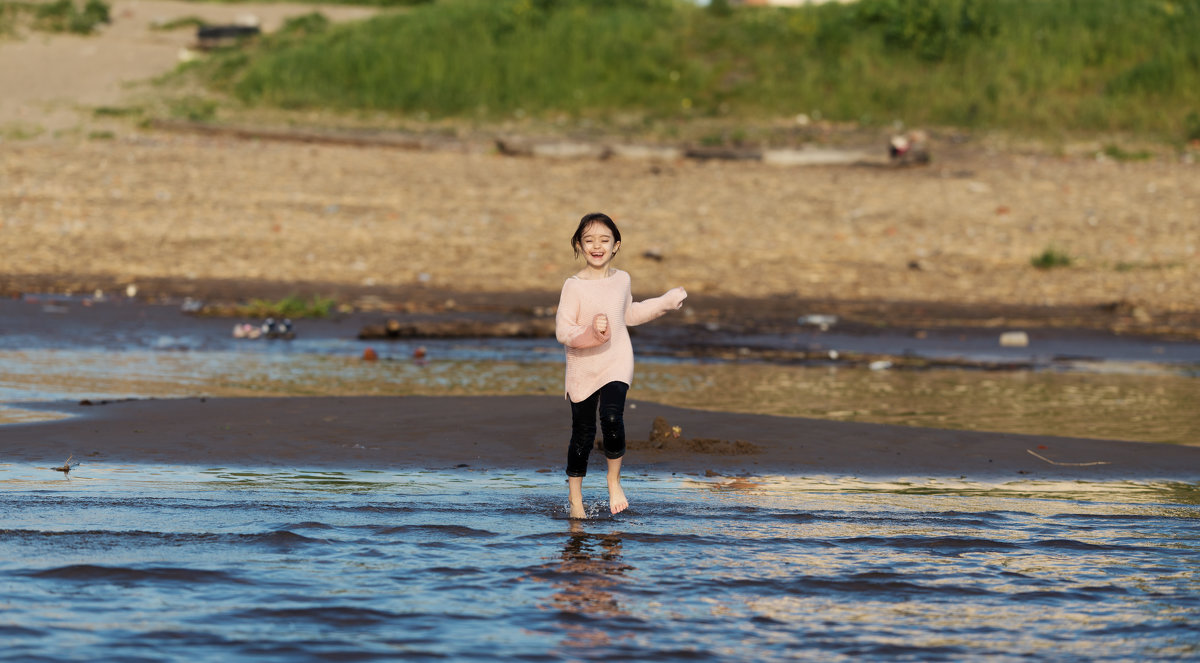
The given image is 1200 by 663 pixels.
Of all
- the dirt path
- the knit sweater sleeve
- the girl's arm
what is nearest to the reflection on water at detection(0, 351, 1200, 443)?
the girl's arm

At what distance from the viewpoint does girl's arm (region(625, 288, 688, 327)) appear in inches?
240

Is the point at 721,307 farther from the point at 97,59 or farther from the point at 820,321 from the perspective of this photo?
the point at 97,59

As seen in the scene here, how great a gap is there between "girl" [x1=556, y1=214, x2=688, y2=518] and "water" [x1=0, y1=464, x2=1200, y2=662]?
0.29 meters

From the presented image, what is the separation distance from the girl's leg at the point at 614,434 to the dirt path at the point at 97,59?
16.9m

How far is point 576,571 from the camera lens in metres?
5.14

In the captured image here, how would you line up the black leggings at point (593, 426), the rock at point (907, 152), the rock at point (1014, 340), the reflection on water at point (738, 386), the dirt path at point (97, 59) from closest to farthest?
1. the black leggings at point (593, 426)
2. the reflection on water at point (738, 386)
3. the rock at point (1014, 340)
4. the rock at point (907, 152)
5. the dirt path at point (97, 59)

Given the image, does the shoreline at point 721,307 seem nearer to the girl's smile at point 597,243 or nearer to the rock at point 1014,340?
the rock at point 1014,340

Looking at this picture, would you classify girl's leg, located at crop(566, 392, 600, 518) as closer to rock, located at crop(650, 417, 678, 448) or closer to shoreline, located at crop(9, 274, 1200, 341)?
rock, located at crop(650, 417, 678, 448)

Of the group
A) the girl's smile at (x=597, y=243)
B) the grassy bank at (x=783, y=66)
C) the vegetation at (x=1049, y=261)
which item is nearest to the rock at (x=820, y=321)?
the vegetation at (x=1049, y=261)

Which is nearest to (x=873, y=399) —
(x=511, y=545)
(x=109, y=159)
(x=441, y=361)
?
(x=441, y=361)

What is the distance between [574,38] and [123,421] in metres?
18.4

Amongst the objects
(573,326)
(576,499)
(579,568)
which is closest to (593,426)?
(576,499)

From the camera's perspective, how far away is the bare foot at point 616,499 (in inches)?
239

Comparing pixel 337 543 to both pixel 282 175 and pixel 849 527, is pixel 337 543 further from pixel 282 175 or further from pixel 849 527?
pixel 282 175
